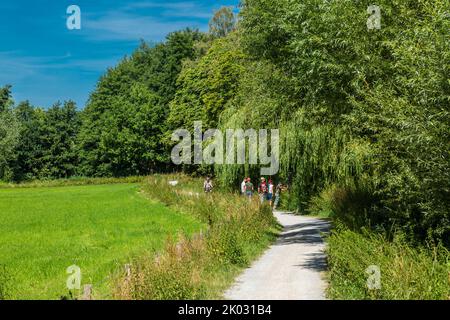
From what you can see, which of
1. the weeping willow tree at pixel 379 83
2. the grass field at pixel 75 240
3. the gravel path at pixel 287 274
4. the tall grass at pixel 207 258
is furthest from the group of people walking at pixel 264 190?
the weeping willow tree at pixel 379 83

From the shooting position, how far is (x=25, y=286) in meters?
12.0

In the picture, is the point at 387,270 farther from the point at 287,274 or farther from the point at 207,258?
the point at 207,258

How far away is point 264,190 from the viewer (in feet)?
102

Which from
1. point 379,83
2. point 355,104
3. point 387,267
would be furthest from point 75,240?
point 387,267

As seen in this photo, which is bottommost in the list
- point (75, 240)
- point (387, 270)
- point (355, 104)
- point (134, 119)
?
point (75, 240)

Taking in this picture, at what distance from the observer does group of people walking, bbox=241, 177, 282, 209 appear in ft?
96.2

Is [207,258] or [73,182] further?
[73,182]

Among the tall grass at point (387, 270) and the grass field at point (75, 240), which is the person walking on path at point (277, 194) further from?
the tall grass at point (387, 270)

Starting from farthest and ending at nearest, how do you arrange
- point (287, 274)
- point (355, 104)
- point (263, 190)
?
point (263, 190) < point (287, 274) < point (355, 104)

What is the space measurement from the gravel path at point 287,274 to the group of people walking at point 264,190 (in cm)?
769

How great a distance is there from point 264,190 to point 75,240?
46.2ft

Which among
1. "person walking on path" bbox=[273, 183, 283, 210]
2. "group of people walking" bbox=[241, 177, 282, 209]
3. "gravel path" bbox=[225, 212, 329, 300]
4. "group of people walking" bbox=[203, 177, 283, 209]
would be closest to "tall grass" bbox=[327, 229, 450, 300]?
"gravel path" bbox=[225, 212, 329, 300]

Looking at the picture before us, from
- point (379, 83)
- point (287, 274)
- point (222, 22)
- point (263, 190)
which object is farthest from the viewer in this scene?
point (222, 22)
